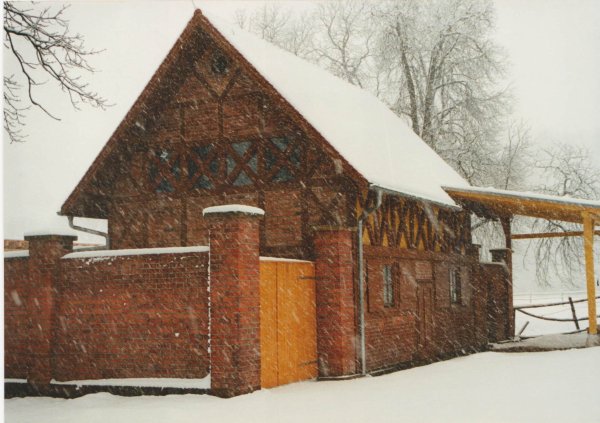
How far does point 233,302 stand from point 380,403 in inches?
92.2

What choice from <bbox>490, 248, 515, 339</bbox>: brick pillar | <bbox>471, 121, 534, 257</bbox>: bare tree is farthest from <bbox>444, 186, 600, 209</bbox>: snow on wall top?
<bbox>471, 121, 534, 257</bbox>: bare tree

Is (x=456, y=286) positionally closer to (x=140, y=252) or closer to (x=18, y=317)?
(x=140, y=252)

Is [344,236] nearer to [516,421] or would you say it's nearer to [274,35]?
[516,421]

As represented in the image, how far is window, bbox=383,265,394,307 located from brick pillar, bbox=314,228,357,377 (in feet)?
6.09

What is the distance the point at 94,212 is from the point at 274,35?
10.2 m

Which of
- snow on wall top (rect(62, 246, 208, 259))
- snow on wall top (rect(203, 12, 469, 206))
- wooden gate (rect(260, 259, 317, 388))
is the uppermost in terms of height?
snow on wall top (rect(203, 12, 469, 206))

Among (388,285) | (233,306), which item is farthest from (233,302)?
(388,285)

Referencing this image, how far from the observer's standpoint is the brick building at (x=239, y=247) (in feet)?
34.4

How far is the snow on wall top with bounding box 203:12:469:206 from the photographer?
12422mm

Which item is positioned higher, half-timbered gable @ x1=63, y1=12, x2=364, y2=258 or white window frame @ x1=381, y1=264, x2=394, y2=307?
half-timbered gable @ x1=63, y1=12, x2=364, y2=258

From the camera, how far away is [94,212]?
47.8ft

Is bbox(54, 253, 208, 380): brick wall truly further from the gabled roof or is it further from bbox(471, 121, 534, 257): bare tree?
bbox(471, 121, 534, 257): bare tree

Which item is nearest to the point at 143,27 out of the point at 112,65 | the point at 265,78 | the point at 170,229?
the point at 112,65

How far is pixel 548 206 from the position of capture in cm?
1535
